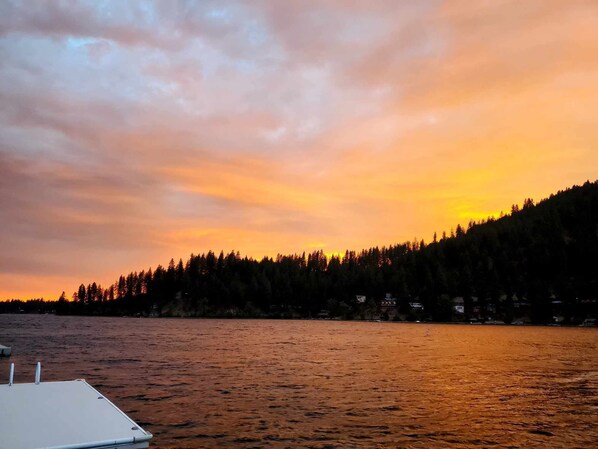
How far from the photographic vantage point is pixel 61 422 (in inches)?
693

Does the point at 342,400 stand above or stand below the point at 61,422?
below

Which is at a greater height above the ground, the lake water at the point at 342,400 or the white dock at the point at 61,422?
the white dock at the point at 61,422

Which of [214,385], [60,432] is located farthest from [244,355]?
[60,432]

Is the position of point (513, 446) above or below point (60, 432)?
below

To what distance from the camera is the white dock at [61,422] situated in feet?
51.0

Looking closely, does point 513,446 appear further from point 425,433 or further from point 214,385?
point 214,385

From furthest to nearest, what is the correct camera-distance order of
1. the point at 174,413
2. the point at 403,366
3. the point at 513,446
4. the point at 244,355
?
the point at 244,355 < the point at 403,366 < the point at 174,413 < the point at 513,446

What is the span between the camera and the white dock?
15.5 meters

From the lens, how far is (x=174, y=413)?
32.7m

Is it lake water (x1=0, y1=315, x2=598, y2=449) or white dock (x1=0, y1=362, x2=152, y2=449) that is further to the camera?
lake water (x1=0, y1=315, x2=598, y2=449)

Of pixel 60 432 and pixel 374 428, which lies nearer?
pixel 60 432

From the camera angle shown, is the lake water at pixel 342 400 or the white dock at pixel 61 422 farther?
the lake water at pixel 342 400

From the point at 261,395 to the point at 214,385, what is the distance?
740 centimetres

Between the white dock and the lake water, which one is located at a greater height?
the white dock
